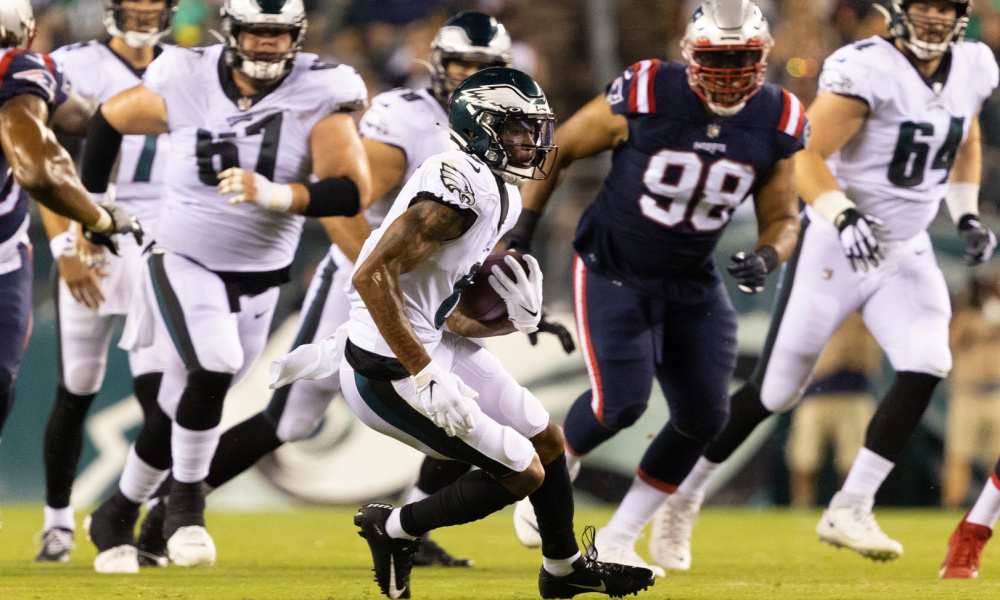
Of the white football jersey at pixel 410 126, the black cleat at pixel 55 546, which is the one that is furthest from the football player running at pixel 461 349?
the black cleat at pixel 55 546

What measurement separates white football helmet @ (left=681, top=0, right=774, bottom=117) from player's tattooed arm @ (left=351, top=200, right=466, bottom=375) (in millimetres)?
1621

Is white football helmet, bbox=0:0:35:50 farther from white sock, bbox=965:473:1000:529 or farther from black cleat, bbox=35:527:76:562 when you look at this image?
white sock, bbox=965:473:1000:529

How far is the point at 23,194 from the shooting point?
5.44 metres

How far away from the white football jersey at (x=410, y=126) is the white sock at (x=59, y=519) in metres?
2.02

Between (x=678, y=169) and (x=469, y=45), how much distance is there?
1.11 m

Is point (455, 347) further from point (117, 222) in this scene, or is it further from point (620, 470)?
point (620, 470)

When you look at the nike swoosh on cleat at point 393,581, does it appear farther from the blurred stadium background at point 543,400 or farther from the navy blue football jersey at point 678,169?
the blurred stadium background at point 543,400

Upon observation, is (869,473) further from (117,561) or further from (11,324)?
(11,324)

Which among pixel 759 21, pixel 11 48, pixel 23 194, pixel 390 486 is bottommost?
pixel 390 486

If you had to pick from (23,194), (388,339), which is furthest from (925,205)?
(23,194)

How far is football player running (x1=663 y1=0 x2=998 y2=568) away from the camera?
229 inches

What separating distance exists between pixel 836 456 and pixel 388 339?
5.75 metres

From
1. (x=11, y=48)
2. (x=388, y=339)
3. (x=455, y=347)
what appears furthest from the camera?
(x=11, y=48)

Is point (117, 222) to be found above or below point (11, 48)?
below
